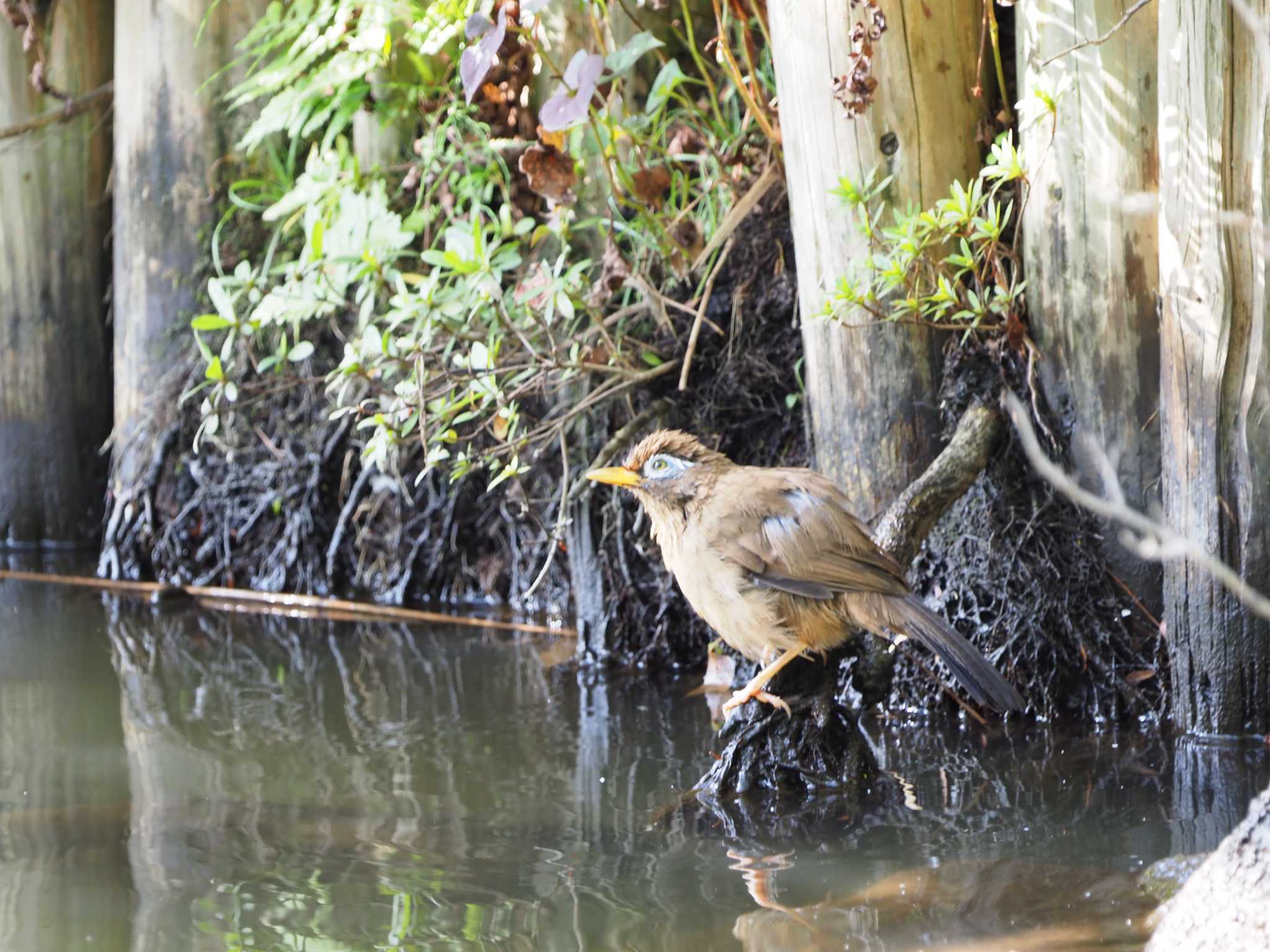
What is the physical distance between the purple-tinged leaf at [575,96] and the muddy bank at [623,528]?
3.38 ft

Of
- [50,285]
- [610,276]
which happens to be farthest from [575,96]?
[50,285]

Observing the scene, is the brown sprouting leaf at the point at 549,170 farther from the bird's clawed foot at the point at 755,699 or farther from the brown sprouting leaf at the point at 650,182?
the bird's clawed foot at the point at 755,699

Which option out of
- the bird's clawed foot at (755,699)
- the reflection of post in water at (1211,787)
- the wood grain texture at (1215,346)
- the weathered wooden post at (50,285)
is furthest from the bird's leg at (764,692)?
the weathered wooden post at (50,285)

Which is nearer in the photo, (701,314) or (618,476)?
(618,476)

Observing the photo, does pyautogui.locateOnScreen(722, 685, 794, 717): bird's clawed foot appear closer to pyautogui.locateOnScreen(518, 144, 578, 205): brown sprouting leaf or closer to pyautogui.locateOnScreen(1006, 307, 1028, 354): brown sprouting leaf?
pyautogui.locateOnScreen(1006, 307, 1028, 354): brown sprouting leaf

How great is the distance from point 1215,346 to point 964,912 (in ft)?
5.45

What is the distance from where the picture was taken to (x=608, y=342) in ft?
15.4

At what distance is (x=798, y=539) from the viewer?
348 centimetres

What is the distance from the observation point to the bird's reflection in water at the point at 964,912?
2635 millimetres

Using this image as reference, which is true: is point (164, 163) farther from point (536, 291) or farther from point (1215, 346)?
point (1215, 346)

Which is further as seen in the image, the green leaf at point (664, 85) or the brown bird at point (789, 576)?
the green leaf at point (664, 85)

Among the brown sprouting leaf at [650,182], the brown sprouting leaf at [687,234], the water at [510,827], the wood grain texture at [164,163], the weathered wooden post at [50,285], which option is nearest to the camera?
the water at [510,827]

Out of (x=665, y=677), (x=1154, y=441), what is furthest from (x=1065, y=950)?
(x=665, y=677)

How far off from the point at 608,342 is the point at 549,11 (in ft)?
4.21
